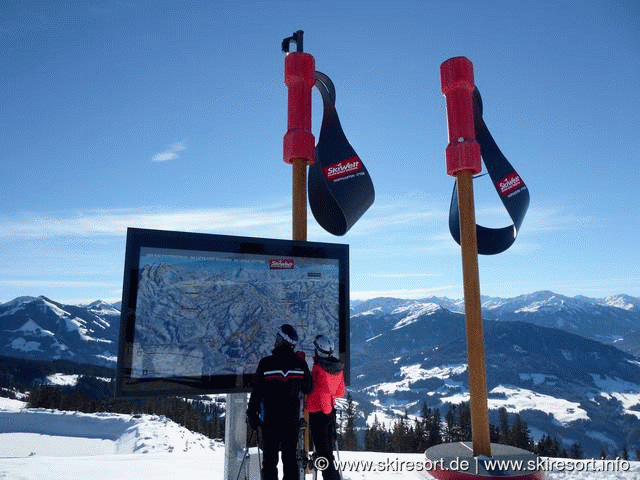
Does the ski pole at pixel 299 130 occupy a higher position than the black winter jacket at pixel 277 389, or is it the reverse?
the ski pole at pixel 299 130

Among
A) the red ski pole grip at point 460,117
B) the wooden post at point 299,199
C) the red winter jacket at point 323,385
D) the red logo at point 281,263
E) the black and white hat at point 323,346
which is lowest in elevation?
the red winter jacket at point 323,385

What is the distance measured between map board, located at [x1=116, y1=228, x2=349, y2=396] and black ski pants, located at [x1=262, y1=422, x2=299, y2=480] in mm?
1216

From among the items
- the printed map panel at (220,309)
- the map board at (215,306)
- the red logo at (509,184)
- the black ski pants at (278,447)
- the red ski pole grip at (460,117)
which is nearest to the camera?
the black ski pants at (278,447)

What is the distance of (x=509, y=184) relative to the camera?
10.9 meters

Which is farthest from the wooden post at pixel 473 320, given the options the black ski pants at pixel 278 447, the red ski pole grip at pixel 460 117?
the black ski pants at pixel 278 447

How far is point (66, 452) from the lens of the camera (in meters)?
44.8

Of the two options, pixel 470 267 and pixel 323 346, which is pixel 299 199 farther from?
pixel 470 267

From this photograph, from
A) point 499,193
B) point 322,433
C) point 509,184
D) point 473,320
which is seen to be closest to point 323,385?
point 322,433

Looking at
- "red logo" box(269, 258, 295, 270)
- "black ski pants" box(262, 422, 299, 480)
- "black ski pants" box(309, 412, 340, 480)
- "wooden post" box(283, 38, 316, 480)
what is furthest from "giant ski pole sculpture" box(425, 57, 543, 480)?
"red logo" box(269, 258, 295, 270)

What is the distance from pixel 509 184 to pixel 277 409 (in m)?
7.38

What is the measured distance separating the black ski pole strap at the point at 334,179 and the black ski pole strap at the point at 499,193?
2.56m

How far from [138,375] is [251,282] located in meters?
2.57

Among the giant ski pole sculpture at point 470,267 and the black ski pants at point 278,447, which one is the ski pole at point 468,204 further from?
the black ski pants at point 278,447

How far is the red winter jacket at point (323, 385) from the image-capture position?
8500 mm
